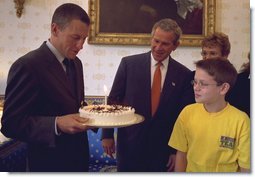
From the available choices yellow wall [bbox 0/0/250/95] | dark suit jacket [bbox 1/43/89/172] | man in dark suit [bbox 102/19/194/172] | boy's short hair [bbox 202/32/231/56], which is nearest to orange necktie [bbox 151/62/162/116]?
man in dark suit [bbox 102/19/194/172]

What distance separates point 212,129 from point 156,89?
324 millimetres

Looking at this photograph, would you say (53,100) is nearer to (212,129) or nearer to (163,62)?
(163,62)

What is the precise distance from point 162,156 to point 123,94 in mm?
357

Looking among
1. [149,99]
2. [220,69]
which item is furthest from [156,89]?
[220,69]

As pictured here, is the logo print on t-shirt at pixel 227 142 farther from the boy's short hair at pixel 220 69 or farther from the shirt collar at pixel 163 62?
the shirt collar at pixel 163 62

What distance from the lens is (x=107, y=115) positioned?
52.1 inches

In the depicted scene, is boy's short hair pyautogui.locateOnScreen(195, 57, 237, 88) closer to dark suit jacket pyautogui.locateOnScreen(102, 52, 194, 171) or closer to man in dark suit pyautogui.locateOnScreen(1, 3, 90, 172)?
dark suit jacket pyautogui.locateOnScreen(102, 52, 194, 171)

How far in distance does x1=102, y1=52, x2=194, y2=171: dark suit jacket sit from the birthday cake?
0.12 m

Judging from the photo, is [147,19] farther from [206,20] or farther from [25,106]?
[25,106]

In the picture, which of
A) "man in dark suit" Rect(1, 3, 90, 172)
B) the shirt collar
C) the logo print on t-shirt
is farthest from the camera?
the shirt collar

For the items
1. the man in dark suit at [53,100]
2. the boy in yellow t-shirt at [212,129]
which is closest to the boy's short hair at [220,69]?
the boy in yellow t-shirt at [212,129]

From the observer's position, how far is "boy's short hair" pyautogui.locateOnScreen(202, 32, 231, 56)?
152 centimetres

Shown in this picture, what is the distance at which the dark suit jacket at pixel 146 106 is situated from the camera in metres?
1.51

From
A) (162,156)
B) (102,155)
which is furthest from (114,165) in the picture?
(162,156)
